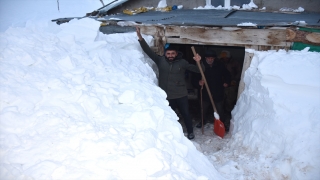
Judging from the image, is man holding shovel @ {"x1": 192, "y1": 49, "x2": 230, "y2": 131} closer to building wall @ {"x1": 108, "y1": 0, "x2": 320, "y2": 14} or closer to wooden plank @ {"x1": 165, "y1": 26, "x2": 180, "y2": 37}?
wooden plank @ {"x1": 165, "y1": 26, "x2": 180, "y2": 37}

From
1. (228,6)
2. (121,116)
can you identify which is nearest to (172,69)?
(121,116)

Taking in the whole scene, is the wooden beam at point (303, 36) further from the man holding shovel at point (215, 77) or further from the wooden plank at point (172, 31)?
the wooden plank at point (172, 31)

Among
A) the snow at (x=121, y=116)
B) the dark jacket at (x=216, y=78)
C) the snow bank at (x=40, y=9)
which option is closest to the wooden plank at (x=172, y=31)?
the snow at (x=121, y=116)

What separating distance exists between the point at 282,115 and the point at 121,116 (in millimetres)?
2477

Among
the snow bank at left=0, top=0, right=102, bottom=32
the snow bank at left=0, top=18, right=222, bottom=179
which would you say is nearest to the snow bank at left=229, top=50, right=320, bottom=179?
the snow bank at left=0, top=18, right=222, bottom=179

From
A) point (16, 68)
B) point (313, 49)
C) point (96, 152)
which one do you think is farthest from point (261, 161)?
point (16, 68)

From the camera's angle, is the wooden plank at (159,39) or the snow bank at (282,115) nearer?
the snow bank at (282,115)

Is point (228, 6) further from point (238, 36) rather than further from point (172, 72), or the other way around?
point (172, 72)

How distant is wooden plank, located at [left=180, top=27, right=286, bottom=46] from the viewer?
187 inches

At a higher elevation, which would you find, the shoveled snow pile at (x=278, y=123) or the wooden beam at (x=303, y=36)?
the wooden beam at (x=303, y=36)

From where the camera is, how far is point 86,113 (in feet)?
10.5

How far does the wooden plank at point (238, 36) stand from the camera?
15.6 ft

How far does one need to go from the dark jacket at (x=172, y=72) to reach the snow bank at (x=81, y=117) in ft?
1.79

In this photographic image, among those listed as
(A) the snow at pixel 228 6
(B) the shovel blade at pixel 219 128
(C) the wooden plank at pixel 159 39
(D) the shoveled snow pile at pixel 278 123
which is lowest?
(B) the shovel blade at pixel 219 128
